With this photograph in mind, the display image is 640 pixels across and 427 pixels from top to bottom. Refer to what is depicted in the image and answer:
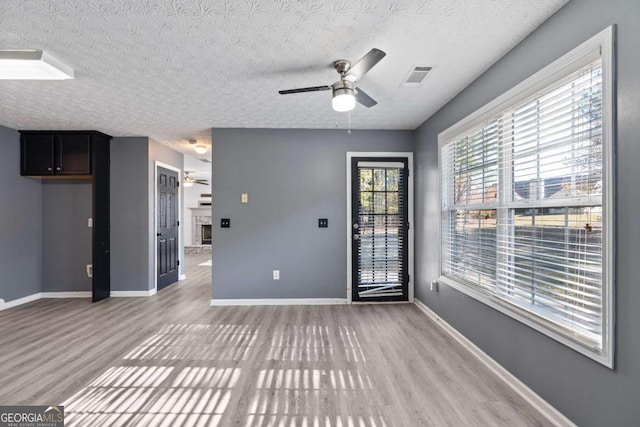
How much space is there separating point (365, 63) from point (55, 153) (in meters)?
4.53

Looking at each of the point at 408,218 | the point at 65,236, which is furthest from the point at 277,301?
the point at 65,236

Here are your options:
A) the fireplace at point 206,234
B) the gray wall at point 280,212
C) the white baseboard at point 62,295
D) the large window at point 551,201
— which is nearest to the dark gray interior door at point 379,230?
the gray wall at point 280,212

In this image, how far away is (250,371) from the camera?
2.33 metres

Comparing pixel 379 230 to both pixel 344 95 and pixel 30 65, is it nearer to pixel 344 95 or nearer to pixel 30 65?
pixel 344 95

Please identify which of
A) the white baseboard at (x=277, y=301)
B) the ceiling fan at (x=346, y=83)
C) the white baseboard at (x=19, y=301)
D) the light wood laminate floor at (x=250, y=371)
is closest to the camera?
the light wood laminate floor at (x=250, y=371)

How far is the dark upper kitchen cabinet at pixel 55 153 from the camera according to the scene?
4113 millimetres

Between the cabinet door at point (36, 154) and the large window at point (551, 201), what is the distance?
528 centimetres

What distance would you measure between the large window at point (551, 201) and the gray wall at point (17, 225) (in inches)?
221

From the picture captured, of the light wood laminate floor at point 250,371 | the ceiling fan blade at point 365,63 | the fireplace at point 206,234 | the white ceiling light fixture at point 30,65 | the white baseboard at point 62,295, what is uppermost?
the white ceiling light fixture at point 30,65

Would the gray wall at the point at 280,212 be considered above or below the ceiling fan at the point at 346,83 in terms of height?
below

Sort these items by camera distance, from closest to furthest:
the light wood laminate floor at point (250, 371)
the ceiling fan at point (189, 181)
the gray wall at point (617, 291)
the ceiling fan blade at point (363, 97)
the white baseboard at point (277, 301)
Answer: the gray wall at point (617, 291) < the light wood laminate floor at point (250, 371) < the ceiling fan blade at point (363, 97) < the white baseboard at point (277, 301) < the ceiling fan at point (189, 181)

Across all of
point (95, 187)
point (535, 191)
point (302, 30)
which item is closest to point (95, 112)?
point (95, 187)

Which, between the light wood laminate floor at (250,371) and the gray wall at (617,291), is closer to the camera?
the gray wall at (617,291)

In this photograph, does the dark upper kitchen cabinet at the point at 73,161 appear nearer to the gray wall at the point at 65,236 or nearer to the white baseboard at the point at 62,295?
the gray wall at the point at 65,236
